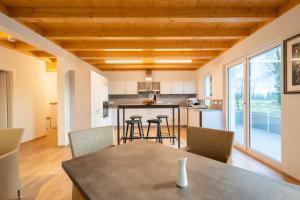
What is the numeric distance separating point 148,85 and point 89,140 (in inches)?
230

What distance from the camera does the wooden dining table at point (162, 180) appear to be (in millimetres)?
828

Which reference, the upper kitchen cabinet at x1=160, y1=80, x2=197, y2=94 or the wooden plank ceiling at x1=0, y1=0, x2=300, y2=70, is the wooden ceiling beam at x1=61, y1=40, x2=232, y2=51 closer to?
the wooden plank ceiling at x1=0, y1=0, x2=300, y2=70

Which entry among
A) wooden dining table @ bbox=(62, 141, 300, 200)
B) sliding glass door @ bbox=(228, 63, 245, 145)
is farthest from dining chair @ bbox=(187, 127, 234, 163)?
sliding glass door @ bbox=(228, 63, 245, 145)

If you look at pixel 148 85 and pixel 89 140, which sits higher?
pixel 148 85

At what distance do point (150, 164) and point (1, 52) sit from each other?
4889 mm

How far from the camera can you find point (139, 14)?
2750 mm

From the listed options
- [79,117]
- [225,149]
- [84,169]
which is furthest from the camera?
[79,117]

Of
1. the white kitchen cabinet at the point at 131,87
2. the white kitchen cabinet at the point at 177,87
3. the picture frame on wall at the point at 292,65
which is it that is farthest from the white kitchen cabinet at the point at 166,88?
the picture frame on wall at the point at 292,65

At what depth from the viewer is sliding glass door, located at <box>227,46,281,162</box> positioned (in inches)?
125

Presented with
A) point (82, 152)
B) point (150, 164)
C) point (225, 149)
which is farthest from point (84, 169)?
point (225, 149)

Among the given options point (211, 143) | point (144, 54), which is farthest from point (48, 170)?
point (144, 54)

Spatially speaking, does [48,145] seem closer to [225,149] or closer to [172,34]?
[172,34]

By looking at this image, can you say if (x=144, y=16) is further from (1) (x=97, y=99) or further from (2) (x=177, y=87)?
(2) (x=177, y=87)

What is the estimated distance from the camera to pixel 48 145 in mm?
4672
